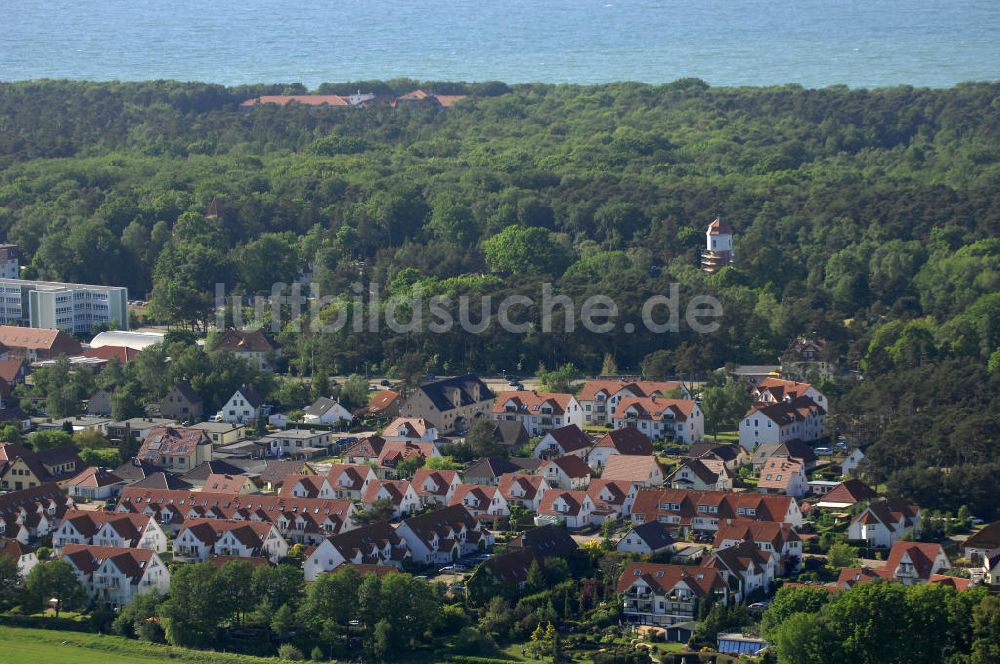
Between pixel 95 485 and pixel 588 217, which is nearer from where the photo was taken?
pixel 95 485

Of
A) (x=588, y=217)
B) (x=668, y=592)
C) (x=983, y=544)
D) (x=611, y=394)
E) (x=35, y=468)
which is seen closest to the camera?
(x=668, y=592)

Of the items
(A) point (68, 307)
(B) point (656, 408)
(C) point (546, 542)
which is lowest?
(C) point (546, 542)

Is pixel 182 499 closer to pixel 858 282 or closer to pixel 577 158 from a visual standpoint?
pixel 858 282

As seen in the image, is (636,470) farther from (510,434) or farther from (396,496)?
(396,496)

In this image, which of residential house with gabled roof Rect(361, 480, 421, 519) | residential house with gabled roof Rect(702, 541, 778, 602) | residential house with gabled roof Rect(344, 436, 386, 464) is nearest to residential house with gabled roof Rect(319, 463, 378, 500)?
residential house with gabled roof Rect(361, 480, 421, 519)

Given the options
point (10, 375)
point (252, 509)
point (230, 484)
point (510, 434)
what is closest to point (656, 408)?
point (510, 434)

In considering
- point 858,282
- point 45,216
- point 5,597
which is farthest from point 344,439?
point 45,216

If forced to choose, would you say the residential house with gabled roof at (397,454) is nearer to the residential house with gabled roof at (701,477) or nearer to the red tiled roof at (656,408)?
the red tiled roof at (656,408)
